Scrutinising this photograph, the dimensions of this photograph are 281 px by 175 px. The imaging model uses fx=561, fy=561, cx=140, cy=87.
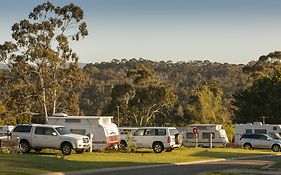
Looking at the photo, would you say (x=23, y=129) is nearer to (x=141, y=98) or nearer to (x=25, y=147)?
(x=25, y=147)

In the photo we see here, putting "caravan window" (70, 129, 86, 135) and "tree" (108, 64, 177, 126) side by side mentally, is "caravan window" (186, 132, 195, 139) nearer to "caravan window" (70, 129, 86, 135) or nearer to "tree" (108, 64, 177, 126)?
"tree" (108, 64, 177, 126)

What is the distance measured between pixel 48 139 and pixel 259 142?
24.9m

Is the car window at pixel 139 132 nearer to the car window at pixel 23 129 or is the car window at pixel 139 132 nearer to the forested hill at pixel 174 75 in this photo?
the car window at pixel 23 129

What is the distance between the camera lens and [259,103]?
75688 millimetres

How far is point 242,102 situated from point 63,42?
29.9 m

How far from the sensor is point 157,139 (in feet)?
126

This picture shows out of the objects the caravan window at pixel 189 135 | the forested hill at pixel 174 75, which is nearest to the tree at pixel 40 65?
the caravan window at pixel 189 135

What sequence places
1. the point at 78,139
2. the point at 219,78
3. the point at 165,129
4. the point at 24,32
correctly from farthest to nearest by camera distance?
1. the point at 219,78
2. the point at 24,32
3. the point at 165,129
4. the point at 78,139

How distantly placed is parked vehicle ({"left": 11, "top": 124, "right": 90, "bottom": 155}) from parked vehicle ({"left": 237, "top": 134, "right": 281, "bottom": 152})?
22.4 m

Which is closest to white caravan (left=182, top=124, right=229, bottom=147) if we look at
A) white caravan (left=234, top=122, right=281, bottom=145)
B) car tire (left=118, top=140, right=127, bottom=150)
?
white caravan (left=234, top=122, right=281, bottom=145)

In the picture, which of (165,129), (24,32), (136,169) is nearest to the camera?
(136,169)

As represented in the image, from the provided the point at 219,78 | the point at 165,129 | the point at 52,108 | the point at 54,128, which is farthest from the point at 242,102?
the point at 219,78

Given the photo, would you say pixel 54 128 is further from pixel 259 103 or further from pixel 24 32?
pixel 259 103

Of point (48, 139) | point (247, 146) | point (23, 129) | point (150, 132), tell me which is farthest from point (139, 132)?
point (247, 146)
